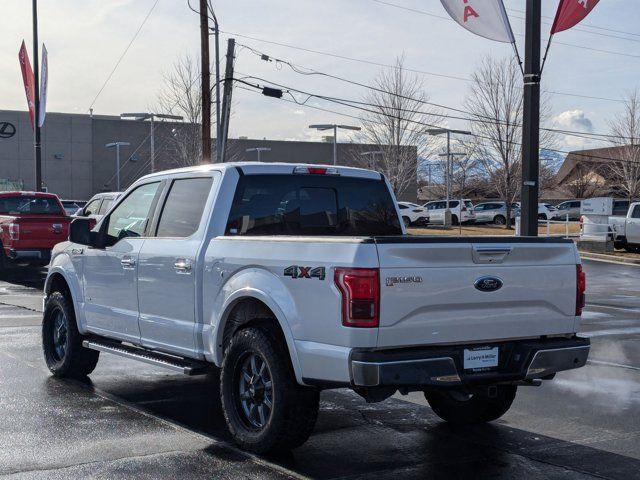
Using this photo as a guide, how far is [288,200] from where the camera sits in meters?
7.38

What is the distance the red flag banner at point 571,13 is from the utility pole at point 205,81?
14.0 meters

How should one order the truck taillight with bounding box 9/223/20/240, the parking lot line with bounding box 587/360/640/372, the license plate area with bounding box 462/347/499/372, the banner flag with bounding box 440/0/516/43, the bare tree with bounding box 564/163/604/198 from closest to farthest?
the license plate area with bounding box 462/347/499/372 → the parking lot line with bounding box 587/360/640/372 → the banner flag with bounding box 440/0/516/43 → the truck taillight with bounding box 9/223/20/240 → the bare tree with bounding box 564/163/604/198

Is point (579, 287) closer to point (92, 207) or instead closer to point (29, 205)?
point (29, 205)

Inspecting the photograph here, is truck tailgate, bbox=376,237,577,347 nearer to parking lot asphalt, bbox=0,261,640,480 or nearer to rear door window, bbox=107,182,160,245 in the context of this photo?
parking lot asphalt, bbox=0,261,640,480

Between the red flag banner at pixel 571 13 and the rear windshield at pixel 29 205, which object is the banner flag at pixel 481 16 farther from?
the rear windshield at pixel 29 205

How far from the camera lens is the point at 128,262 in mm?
7812

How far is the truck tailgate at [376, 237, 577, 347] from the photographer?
5461 millimetres

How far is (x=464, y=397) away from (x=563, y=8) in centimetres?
887

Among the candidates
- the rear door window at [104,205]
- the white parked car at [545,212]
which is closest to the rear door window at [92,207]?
the rear door window at [104,205]

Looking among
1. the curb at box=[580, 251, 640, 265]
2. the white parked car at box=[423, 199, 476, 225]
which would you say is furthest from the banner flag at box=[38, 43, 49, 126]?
the white parked car at box=[423, 199, 476, 225]

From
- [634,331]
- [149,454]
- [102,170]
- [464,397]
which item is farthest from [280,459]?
[102,170]

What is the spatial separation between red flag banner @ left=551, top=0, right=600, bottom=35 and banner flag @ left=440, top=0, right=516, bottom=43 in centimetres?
82

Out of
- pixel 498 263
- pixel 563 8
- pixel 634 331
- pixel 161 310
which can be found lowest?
pixel 634 331

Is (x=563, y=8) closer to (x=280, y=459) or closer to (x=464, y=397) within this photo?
(x=464, y=397)
